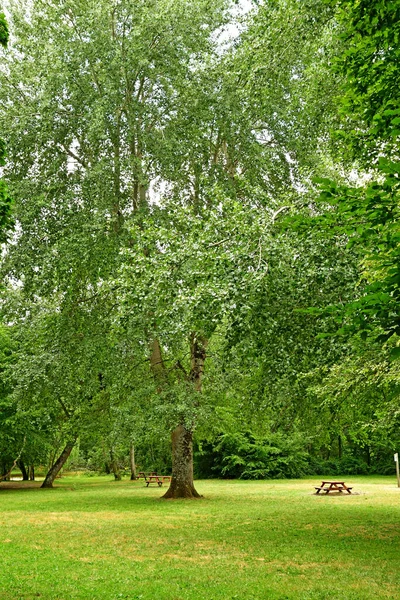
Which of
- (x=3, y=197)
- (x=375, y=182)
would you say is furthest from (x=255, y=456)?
(x=375, y=182)

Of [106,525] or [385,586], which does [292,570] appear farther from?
[106,525]

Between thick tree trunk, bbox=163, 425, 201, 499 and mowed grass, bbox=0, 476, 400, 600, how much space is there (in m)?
2.44

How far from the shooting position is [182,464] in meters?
20.6

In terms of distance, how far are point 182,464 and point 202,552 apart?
10559mm

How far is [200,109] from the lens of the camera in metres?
16.3

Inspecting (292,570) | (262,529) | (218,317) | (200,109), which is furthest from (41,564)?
(200,109)

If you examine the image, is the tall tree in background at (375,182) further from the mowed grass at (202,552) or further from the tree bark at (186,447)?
the tree bark at (186,447)

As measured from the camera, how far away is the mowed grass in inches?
293

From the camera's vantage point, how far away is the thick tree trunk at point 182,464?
20297 mm

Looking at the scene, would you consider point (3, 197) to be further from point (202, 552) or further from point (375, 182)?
point (202, 552)

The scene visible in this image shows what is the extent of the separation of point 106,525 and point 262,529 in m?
3.72

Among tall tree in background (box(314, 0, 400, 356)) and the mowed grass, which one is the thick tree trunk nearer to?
the mowed grass

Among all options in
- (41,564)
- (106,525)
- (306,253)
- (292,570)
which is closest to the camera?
(292,570)

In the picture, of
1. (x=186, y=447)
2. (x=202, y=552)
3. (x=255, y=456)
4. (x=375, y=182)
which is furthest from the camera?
(x=255, y=456)
